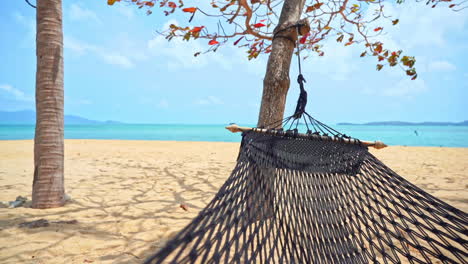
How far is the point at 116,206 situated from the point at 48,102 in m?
1.01

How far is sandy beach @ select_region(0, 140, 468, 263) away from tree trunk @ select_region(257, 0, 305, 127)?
106 cm

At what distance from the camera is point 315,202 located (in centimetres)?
138

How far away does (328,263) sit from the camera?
3.78ft

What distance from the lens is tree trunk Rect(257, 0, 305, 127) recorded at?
2010 millimetres

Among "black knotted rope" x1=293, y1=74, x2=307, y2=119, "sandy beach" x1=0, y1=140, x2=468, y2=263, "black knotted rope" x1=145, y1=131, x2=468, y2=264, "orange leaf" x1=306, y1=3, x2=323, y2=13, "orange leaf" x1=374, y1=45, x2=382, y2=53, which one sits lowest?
"sandy beach" x1=0, y1=140, x2=468, y2=263

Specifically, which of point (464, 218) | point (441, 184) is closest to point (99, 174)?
point (464, 218)

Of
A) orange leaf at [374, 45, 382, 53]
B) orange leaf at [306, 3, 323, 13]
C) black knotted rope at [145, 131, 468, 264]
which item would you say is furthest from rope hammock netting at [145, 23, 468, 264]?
orange leaf at [374, 45, 382, 53]

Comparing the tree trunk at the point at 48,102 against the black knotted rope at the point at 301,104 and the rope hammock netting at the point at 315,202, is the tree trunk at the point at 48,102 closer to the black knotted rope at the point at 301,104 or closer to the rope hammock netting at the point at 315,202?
the rope hammock netting at the point at 315,202

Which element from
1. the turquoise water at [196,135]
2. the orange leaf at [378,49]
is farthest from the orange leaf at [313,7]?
the turquoise water at [196,135]

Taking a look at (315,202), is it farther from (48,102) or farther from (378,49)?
(378,49)

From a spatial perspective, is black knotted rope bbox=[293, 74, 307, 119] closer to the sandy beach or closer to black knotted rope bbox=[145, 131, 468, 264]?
black knotted rope bbox=[145, 131, 468, 264]

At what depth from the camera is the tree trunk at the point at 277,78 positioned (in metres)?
2.01

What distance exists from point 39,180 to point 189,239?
1.87 meters

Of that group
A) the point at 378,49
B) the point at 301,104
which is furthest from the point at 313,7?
the point at 301,104
